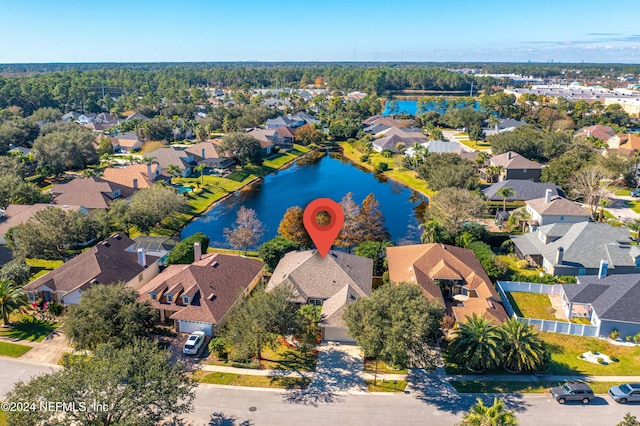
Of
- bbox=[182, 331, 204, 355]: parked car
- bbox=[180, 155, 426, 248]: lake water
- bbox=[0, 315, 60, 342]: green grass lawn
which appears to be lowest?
bbox=[180, 155, 426, 248]: lake water

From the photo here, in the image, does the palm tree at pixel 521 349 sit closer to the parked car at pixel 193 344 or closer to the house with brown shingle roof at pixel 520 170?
the parked car at pixel 193 344

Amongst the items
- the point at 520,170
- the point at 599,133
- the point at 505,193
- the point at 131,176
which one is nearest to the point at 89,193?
the point at 131,176

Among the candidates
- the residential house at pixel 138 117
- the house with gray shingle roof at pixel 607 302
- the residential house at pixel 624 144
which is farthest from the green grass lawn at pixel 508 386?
the residential house at pixel 138 117

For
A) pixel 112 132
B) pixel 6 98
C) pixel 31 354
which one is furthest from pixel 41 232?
pixel 6 98

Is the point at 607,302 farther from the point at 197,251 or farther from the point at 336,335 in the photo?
the point at 197,251

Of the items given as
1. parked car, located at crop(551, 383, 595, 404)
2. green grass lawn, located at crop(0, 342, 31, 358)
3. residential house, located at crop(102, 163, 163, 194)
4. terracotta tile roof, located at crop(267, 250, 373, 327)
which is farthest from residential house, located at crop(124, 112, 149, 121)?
parked car, located at crop(551, 383, 595, 404)

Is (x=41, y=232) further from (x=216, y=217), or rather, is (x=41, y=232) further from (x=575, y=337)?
(x=575, y=337)

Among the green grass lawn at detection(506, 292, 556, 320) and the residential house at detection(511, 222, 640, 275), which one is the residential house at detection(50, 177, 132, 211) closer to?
the green grass lawn at detection(506, 292, 556, 320)
